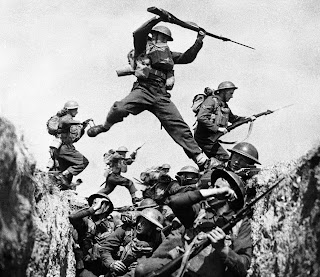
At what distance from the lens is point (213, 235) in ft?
28.2

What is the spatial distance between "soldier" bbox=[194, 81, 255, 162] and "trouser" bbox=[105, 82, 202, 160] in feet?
2.26

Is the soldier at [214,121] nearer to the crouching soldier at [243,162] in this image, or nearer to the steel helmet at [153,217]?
the crouching soldier at [243,162]

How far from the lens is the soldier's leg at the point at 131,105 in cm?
1361

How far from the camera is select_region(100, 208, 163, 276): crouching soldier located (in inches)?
467

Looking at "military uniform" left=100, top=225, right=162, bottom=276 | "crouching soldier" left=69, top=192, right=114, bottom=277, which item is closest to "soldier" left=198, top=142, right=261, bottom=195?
"military uniform" left=100, top=225, right=162, bottom=276

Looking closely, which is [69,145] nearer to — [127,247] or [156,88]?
[156,88]

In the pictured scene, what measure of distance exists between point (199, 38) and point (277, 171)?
14.2ft

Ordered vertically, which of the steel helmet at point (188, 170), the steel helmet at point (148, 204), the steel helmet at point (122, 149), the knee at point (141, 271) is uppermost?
the steel helmet at point (122, 149)

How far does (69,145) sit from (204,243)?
8.70 metres

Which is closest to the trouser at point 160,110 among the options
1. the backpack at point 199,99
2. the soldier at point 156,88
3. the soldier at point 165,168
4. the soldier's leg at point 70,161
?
the soldier at point 156,88

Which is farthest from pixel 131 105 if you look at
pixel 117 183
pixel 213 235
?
pixel 213 235

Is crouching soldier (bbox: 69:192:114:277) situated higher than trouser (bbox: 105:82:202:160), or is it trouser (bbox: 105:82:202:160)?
trouser (bbox: 105:82:202:160)

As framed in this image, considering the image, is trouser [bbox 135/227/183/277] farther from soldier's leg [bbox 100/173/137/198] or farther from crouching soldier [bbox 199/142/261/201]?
soldier's leg [bbox 100/173/137/198]

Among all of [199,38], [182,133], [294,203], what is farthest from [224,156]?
[294,203]
